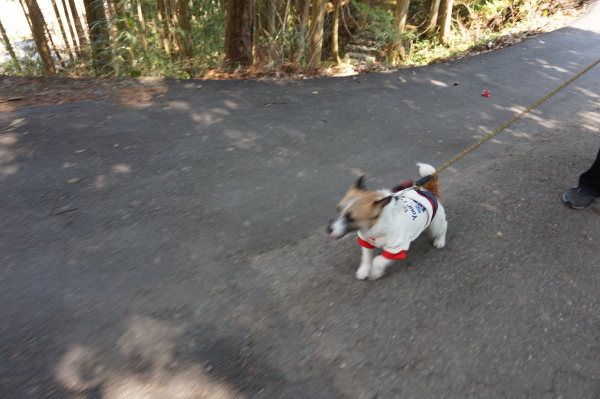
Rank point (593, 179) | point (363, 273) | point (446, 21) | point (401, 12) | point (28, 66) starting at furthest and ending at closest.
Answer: point (446, 21) → point (401, 12) → point (28, 66) → point (593, 179) → point (363, 273)

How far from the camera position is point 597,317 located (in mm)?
3078

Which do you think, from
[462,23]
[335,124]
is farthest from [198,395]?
[462,23]

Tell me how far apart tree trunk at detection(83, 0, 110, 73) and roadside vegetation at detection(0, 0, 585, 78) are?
A: 26mm

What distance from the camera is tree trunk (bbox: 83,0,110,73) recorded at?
8.52 m

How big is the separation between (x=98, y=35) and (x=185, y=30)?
2.81m

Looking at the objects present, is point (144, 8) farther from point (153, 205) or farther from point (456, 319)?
point (456, 319)

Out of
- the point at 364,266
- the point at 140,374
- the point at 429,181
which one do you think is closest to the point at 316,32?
the point at 429,181

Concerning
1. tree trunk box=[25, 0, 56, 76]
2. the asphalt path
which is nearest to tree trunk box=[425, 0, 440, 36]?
the asphalt path

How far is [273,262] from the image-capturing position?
3521 millimetres

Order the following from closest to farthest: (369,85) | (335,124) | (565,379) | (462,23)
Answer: (565,379)
(335,124)
(369,85)
(462,23)

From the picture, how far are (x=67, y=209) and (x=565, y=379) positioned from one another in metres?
4.64

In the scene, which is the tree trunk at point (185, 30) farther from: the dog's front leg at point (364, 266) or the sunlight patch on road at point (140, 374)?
the sunlight patch on road at point (140, 374)

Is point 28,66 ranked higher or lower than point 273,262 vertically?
lower

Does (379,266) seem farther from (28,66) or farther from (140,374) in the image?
(28,66)
